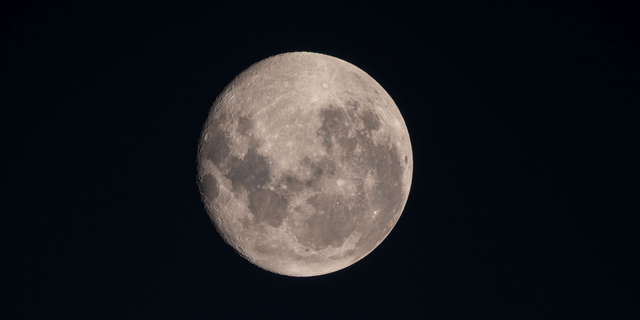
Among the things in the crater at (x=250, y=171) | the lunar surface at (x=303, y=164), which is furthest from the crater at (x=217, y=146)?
the crater at (x=250, y=171)

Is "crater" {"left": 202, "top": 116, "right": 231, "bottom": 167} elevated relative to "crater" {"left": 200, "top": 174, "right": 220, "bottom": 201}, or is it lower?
elevated

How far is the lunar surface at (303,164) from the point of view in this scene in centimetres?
465

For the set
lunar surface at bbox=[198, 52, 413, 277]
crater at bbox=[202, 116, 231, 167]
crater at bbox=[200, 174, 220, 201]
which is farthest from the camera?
crater at bbox=[200, 174, 220, 201]

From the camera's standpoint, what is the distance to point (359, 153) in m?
4.76

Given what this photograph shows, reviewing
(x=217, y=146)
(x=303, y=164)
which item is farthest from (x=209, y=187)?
(x=303, y=164)

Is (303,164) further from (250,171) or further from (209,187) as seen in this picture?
(209,187)

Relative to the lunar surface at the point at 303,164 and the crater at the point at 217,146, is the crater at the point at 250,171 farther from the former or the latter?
the crater at the point at 217,146

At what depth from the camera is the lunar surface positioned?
4648 millimetres

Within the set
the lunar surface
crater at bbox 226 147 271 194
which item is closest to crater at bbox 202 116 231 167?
the lunar surface

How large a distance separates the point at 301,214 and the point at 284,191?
34 centimetres

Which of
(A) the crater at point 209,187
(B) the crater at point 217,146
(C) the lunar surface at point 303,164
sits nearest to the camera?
(C) the lunar surface at point 303,164

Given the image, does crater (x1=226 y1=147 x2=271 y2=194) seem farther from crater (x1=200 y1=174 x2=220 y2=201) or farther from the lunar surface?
crater (x1=200 y1=174 x2=220 y2=201)

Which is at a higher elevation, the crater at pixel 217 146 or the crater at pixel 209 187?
the crater at pixel 217 146

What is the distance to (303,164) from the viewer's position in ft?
15.1
